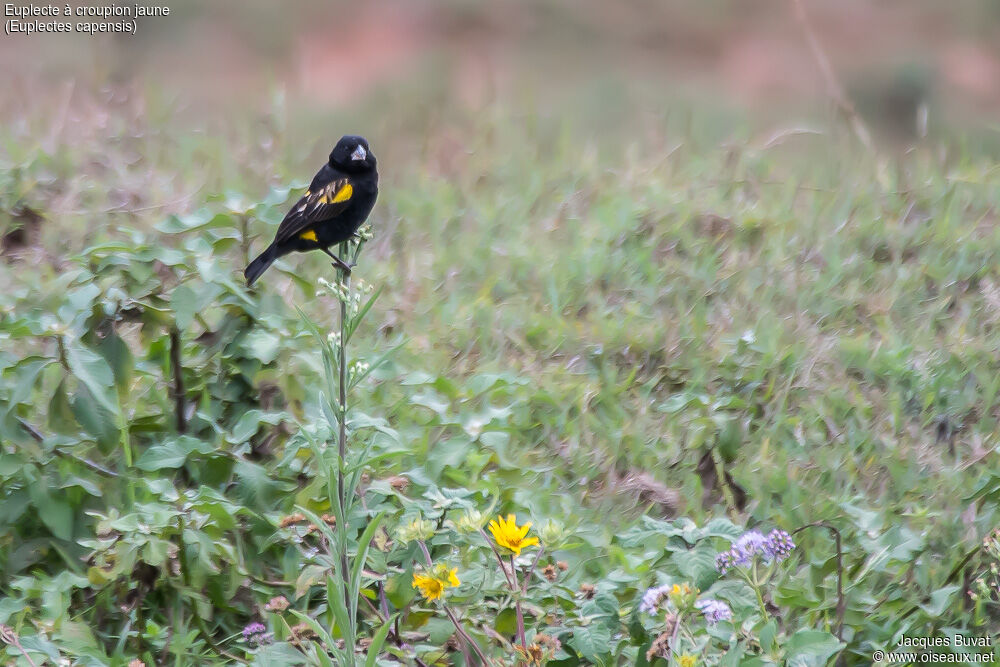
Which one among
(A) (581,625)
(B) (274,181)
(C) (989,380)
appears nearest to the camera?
(A) (581,625)

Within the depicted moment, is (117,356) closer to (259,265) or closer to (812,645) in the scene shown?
(259,265)

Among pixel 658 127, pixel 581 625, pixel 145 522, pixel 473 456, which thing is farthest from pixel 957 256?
pixel 145 522

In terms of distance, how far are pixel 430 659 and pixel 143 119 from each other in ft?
13.9

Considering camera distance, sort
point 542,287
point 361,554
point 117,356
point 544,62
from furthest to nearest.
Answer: point 544,62 → point 542,287 → point 117,356 → point 361,554

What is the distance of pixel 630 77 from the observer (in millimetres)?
6512

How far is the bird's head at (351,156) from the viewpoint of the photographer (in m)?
3.19

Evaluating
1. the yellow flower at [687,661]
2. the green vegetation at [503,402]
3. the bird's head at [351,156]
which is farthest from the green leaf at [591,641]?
the bird's head at [351,156]

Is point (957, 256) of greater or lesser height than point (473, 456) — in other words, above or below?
above

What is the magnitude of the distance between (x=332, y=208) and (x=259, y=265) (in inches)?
10.5

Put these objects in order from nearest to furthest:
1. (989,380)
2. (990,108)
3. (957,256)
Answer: (989,380) → (957,256) → (990,108)

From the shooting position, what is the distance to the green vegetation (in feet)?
8.13

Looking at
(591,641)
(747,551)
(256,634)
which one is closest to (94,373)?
(256,634)

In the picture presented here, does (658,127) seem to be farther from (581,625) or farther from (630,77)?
(581,625)

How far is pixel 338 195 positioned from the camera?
124 inches
